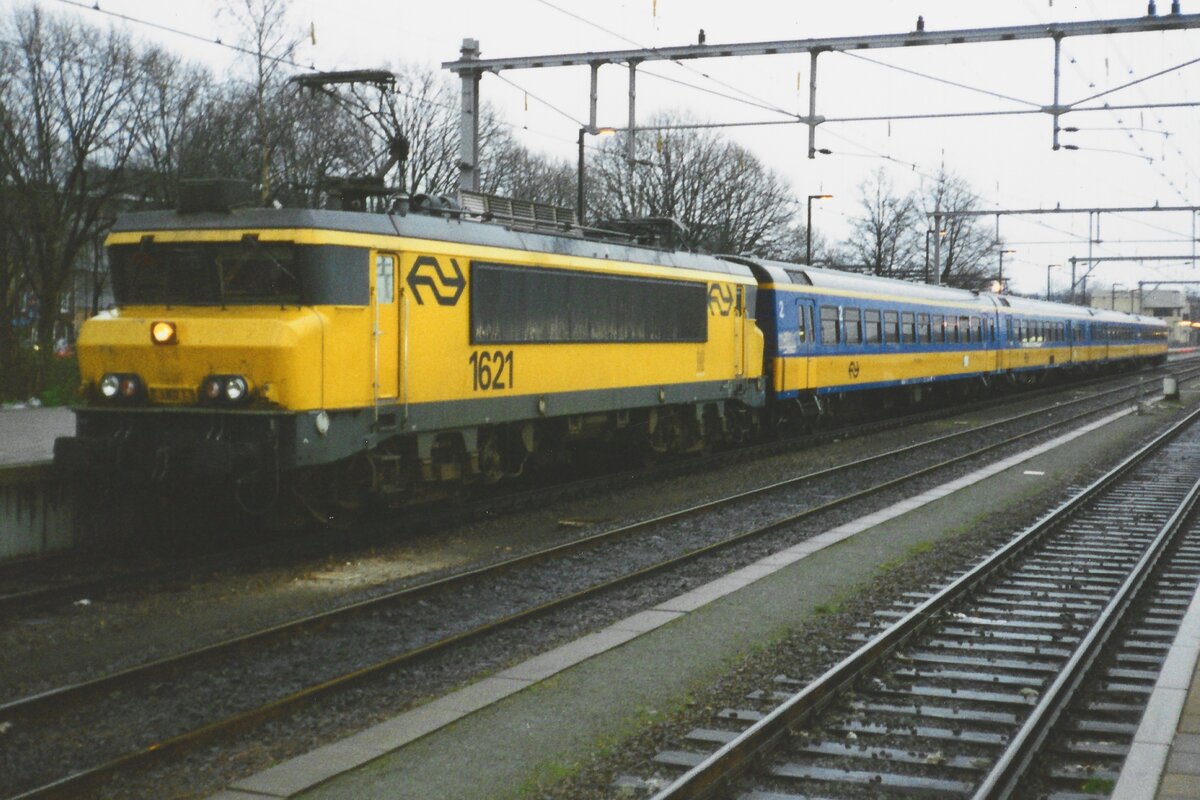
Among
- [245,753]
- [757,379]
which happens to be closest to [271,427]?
[245,753]

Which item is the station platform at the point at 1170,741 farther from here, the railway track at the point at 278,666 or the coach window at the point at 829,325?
the coach window at the point at 829,325

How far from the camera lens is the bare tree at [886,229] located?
265 ft

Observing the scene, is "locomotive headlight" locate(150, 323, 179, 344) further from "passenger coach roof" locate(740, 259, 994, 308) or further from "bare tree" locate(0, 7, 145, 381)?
"bare tree" locate(0, 7, 145, 381)

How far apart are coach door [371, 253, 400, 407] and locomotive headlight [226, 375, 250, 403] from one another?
4.64ft

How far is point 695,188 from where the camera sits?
6084 centimetres

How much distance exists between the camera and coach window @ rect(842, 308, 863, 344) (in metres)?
28.8

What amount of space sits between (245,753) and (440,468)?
7.78 meters

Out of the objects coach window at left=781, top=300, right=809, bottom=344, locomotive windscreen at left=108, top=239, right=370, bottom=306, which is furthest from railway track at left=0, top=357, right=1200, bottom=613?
coach window at left=781, top=300, right=809, bottom=344

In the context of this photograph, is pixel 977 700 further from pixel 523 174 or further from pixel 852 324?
pixel 523 174

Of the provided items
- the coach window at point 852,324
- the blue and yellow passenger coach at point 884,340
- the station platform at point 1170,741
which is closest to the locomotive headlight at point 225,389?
the station platform at point 1170,741

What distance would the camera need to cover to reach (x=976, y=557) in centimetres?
1316

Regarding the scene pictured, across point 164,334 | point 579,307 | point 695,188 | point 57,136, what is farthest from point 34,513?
point 695,188

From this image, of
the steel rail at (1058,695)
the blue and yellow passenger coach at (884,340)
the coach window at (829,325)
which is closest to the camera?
the steel rail at (1058,695)

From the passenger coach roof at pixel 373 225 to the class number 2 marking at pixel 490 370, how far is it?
4.09ft
